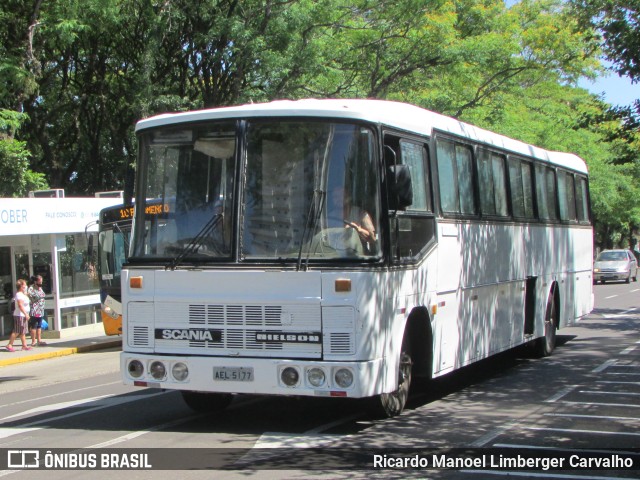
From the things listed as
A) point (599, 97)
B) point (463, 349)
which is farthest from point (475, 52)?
point (463, 349)

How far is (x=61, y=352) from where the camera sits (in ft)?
68.6

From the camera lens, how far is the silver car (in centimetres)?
4509

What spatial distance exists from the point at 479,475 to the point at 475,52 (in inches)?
880

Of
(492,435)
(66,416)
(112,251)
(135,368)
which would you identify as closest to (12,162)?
(112,251)

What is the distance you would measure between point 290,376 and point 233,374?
23.6 inches

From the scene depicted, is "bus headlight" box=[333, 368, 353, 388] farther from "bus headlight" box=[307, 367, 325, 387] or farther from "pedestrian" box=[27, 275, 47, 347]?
"pedestrian" box=[27, 275, 47, 347]

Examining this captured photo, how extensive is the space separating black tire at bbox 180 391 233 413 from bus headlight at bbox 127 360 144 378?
1070mm

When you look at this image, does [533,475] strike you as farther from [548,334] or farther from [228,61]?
[228,61]

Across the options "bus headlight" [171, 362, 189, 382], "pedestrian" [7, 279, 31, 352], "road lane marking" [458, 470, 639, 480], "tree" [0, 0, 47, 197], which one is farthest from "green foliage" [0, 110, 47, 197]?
"road lane marking" [458, 470, 639, 480]

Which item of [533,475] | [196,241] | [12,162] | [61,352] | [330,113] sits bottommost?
[61,352]

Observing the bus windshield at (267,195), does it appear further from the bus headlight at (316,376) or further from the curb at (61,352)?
the curb at (61,352)

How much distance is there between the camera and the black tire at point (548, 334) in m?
15.5

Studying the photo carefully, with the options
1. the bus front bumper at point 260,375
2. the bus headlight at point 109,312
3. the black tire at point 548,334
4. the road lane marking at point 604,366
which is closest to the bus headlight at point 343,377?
the bus front bumper at point 260,375

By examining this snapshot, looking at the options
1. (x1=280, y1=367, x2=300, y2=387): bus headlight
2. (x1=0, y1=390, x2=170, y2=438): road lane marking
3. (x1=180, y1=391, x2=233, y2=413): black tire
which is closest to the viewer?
(x1=280, y1=367, x2=300, y2=387): bus headlight
